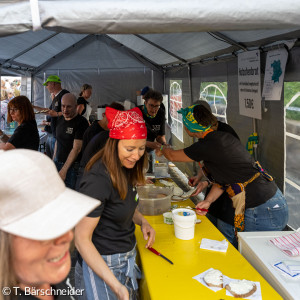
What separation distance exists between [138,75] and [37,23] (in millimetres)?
9051

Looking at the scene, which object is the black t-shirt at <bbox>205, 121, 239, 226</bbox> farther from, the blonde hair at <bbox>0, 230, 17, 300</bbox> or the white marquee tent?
the blonde hair at <bbox>0, 230, 17, 300</bbox>

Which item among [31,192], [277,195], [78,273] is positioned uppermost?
[31,192]

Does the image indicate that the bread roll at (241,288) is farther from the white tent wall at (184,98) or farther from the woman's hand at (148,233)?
the white tent wall at (184,98)

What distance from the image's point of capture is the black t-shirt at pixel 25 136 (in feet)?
12.6

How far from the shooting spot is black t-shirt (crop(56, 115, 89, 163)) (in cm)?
421

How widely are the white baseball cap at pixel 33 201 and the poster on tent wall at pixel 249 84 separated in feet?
10.1

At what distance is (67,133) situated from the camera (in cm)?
427

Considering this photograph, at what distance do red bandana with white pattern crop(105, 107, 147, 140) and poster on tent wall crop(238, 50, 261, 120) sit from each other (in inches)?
80.1

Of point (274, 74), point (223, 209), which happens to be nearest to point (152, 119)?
point (274, 74)

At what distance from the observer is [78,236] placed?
164 centimetres

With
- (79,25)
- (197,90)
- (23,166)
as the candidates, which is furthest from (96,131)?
(197,90)

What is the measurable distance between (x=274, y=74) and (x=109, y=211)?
2174 mm

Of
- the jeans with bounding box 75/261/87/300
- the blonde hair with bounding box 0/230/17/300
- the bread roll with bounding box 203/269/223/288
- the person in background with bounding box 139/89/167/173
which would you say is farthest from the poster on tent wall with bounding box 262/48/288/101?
the blonde hair with bounding box 0/230/17/300

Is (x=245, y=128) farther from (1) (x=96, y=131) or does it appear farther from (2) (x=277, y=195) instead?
(1) (x=96, y=131)
